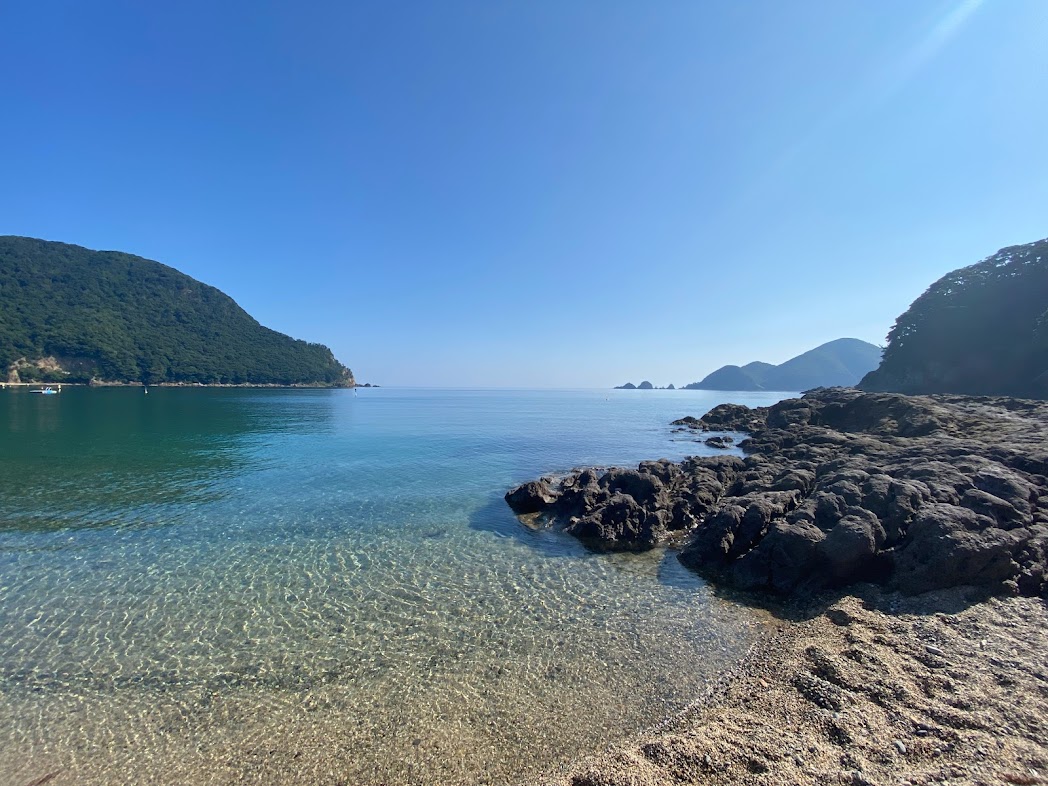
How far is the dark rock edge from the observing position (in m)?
10.7

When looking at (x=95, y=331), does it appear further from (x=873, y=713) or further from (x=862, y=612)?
(x=873, y=713)

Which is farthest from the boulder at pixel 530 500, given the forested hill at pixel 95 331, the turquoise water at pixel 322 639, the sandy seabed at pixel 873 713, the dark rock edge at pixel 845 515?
the forested hill at pixel 95 331

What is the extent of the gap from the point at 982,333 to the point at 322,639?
103 m

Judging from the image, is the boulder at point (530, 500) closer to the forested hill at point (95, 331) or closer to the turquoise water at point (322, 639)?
the turquoise water at point (322, 639)

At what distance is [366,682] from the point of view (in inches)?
327

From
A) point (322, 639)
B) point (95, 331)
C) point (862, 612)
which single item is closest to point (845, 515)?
point (862, 612)

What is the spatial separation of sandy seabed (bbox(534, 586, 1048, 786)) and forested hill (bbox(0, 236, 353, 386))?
193933mm

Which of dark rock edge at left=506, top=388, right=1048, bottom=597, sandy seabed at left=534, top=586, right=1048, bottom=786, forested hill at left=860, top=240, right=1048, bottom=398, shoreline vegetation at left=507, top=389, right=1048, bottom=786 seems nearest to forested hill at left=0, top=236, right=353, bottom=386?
dark rock edge at left=506, top=388, right=1048, bottom=597

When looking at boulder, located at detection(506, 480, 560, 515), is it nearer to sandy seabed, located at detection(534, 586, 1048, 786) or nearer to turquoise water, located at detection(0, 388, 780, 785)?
turquoise water, located at detection(0, 388, 780, 785)

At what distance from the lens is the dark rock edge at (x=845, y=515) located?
10.7m

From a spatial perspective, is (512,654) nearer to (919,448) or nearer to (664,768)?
(664,768)

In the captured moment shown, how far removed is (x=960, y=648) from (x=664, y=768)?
6736mm

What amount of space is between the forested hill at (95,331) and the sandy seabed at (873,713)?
193933mm

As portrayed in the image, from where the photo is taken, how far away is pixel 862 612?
32.4 ft
